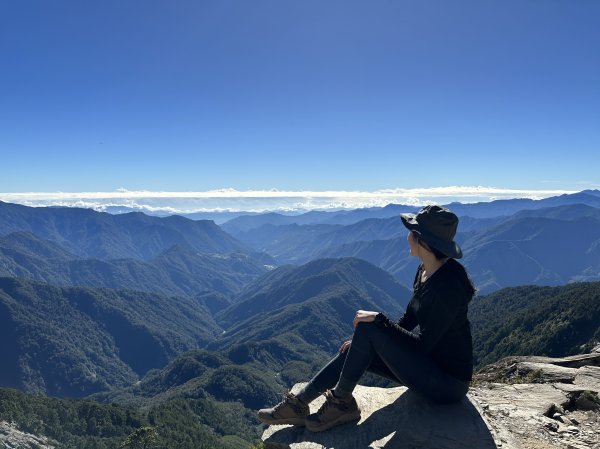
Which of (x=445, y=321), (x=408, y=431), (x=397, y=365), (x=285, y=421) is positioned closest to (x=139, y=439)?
(x=285, y=421)

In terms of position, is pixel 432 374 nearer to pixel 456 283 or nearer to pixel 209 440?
pixel 456 283

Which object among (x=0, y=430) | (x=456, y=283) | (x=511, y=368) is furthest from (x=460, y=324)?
(x=0, y=430)

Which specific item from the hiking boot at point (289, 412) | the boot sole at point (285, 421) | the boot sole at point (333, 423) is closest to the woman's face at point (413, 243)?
the boot sole at point (333, 423)

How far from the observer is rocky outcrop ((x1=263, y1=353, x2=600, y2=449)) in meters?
7.54

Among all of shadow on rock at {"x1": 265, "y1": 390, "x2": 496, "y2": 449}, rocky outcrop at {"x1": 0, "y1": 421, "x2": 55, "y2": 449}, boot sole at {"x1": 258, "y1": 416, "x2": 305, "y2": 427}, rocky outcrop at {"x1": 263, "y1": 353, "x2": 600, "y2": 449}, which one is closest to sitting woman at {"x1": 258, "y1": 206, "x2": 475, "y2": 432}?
shadow on rock at {"x1": 265, "y1": 390, "x2": 496, "y2": 449}

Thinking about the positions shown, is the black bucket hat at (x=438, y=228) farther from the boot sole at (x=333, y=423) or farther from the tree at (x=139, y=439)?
the tree at (x=139, y=439)

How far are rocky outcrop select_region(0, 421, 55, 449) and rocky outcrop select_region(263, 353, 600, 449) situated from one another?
520 feet

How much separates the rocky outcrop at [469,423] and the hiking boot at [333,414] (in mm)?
179

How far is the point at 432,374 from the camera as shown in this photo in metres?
7.47

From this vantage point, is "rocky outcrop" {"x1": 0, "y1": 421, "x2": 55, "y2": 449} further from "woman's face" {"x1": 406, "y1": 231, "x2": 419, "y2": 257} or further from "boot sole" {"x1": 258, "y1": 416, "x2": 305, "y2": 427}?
"woman's face" {"x1": 406, "y1": 231, "x2": 419, "y2": 257}

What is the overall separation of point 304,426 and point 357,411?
1.34m

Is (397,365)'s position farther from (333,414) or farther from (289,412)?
(289,412)

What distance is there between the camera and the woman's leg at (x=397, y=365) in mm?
7418

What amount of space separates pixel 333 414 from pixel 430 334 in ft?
8.80
